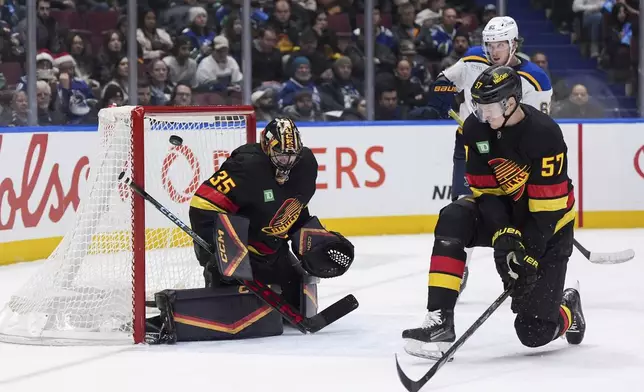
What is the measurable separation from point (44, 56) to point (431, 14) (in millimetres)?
2832

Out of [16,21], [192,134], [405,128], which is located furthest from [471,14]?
[192,134]

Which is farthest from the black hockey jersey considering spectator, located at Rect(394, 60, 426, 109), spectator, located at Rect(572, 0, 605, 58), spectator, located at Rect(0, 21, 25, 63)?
spectator, located at Rect(572, 0, 605, 58)

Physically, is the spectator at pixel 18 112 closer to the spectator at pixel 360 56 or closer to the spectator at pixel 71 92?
the spectator at pixel 71 92

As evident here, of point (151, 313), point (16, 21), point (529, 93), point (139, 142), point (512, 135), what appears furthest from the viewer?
point (16, 21)

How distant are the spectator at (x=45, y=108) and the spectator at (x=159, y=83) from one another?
0.75m

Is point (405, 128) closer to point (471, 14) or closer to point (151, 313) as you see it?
point (471, 14)

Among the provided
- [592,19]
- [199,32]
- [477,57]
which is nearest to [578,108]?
[592,19]

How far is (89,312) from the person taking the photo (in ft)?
14.7

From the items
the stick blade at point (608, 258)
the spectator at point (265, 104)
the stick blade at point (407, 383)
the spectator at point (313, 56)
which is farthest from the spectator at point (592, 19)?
the stick blade at point (407, 383)

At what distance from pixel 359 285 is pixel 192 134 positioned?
124cm

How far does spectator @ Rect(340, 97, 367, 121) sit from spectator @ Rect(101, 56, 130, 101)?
149 centimetres

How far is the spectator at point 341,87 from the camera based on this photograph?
27.6ft

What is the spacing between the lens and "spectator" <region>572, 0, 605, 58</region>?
348 inches

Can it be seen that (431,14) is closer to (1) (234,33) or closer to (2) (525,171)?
(1) (234,33)
